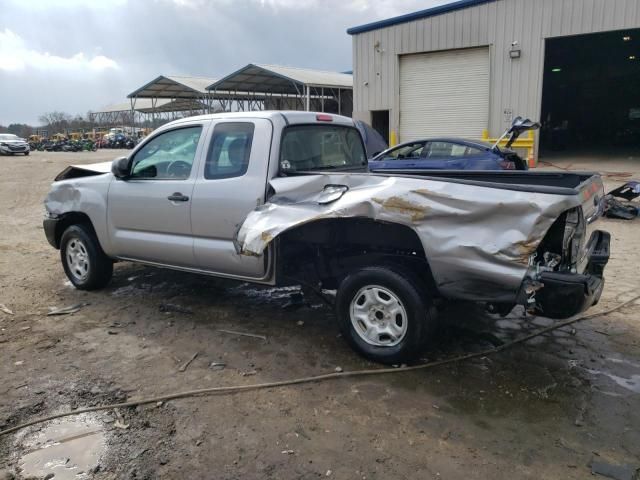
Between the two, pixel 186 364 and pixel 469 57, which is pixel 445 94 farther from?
pixel 186 364

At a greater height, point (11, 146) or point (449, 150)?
point (11, 146)

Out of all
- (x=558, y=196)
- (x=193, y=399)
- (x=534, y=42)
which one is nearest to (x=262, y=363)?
→ (x=193, y=399)

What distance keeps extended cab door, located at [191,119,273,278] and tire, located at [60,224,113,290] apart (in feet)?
5.24

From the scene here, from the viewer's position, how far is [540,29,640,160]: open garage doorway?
25984 millimetres

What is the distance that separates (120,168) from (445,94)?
52.0 ft

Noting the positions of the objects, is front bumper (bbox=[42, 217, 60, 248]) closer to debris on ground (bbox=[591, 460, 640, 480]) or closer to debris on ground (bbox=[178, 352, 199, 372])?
debris on ground (bbox=[178, 352, 199, 372])

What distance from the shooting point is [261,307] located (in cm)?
540

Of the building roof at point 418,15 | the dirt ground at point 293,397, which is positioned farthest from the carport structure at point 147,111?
the dirt ground at point 293,397

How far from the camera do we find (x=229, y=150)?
15.4 ft

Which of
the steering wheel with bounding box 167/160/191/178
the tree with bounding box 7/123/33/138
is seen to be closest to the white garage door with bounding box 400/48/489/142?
the steering wheel with bounding box 167/160/191/178

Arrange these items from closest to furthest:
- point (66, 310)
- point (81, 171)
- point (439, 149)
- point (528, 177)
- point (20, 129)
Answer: point (528, 177) < point (66, 310) < point (81, 171) < point (439, 149) < point (20, 129)

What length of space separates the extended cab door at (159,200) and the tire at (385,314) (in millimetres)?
1676

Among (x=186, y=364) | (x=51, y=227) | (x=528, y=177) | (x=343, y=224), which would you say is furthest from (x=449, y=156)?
(x=186, y=364)

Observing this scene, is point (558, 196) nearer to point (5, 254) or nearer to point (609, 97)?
point (5, 254)
